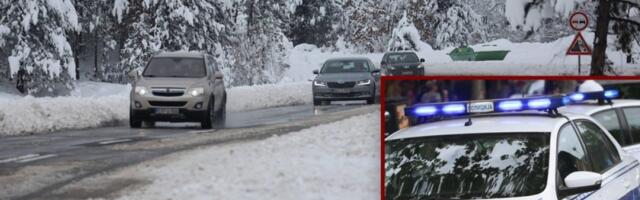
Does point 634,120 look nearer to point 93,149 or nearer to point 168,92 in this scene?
point 93,149

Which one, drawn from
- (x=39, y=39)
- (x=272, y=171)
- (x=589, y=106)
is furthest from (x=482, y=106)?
(x=39, y=39)

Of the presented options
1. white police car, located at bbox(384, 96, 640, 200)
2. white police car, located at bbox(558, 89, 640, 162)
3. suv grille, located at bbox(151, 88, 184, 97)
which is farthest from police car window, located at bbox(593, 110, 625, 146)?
suv grille, located at bbox(151, 88, 184, 97)

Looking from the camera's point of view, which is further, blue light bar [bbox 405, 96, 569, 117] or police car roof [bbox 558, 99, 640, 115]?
police car roof [bbox 558, 99, 640, 115]

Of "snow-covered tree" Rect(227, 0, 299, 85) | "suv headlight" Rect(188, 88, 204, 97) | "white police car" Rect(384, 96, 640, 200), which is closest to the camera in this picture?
"white police car" Rect(384, 96, 640, 200)

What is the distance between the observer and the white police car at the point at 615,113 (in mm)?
3963

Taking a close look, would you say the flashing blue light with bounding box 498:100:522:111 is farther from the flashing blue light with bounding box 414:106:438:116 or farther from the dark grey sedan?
the dark grey sedan

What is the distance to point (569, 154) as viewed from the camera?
13.8 ft

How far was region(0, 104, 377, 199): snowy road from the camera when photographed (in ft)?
30.5

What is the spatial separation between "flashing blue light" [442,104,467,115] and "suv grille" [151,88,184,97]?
578 inches

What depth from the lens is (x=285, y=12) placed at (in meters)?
53.3

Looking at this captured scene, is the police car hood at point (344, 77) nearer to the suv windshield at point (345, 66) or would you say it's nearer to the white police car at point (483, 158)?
the suv windshield at point (345, 66)

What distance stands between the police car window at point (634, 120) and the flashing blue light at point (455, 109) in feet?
4.02

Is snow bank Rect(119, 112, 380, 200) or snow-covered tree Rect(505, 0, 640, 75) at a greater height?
snow-covered tree Rect(505, 0, 640, 75)

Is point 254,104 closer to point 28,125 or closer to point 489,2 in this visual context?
point 28,125
